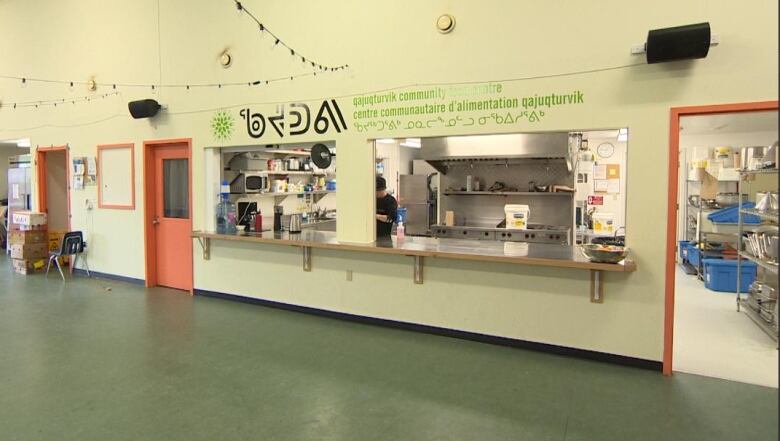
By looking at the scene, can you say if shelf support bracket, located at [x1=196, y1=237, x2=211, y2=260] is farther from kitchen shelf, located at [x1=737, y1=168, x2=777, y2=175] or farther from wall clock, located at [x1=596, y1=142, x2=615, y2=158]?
wall clock, located at [x1=596, y1=142, x2=615, y2=158]

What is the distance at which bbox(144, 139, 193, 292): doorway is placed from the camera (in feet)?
20.9

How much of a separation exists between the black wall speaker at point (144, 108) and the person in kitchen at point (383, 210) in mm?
3054

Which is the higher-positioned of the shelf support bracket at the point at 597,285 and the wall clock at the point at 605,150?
the wall clock at the point at 605,150

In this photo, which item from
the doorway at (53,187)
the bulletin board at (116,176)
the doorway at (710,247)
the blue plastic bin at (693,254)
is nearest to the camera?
the doorway at (710,247)

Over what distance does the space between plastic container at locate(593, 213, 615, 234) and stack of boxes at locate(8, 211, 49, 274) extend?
9073 mm

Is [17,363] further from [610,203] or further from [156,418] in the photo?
[610,203]

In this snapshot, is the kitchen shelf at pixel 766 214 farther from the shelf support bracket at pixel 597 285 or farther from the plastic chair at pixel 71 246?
the plastic chair at pixel 71 246

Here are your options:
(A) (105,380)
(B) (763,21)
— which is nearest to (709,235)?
(B) (763,21)

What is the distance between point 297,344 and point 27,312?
10.9 ft

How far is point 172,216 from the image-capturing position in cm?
656

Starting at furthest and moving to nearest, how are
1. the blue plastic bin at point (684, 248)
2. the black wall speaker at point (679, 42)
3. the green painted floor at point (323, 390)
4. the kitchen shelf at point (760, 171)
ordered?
1. the blue plastic bin at point (684, 248)
2. the kitchen shelf at point (760, 171)
3. the black wall speaker at point (679, 42)
4. the green painted floor at point (323, 390)

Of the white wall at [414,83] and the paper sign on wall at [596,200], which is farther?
the paper sign on wall at [596,200]

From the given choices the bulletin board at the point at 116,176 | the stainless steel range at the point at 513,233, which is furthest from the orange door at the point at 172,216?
the stainless steel range at the point at 513,233

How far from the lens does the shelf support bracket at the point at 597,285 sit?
386cm
